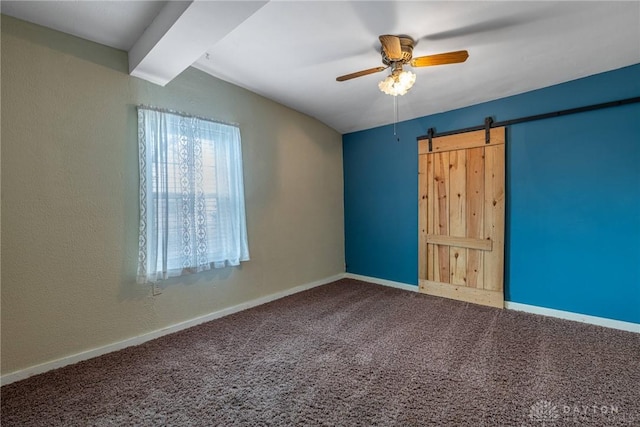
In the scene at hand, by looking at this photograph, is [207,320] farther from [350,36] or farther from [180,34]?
[350,36]

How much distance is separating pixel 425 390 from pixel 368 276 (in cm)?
247

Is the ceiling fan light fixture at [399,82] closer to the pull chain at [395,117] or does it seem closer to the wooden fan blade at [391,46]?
the wooden fan blade at [391,46]

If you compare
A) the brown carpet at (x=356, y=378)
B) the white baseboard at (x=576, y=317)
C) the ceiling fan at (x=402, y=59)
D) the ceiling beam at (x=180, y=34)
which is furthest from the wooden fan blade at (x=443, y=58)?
the white baseboard at (x=576, y=317)

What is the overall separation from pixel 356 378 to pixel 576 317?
2.31 metres

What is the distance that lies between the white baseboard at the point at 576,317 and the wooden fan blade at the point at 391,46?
2739 millimetres

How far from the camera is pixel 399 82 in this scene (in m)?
2.09

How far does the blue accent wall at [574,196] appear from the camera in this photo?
245cm

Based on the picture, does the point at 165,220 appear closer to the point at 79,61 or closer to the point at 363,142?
the point at 79,61

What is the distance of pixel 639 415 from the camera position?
1522 millimetres

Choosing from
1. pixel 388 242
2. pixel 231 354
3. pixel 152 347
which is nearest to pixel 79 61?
pixel 152 347

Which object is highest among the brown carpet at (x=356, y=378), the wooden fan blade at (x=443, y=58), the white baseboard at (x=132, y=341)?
the wooden fan blade at (x=443, y=58)

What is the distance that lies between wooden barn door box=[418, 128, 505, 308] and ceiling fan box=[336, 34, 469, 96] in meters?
1.41

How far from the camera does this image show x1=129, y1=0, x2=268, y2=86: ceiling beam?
166 centimetres

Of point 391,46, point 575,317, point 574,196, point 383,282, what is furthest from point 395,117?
point 575,317
